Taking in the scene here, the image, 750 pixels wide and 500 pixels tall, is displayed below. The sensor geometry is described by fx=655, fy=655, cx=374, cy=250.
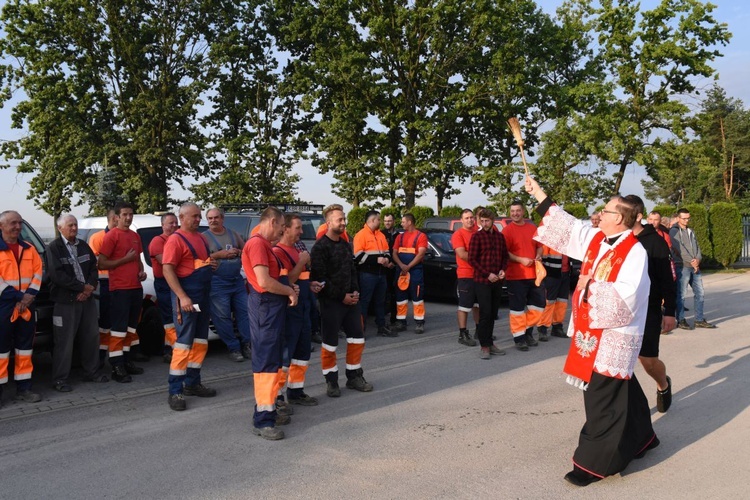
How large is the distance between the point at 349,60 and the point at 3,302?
953 inches

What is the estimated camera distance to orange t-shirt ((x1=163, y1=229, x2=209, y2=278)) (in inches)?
247

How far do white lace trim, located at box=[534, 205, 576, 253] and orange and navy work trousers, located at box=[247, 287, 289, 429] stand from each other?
225 cm

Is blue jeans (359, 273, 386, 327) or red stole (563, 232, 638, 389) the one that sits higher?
red stole (563, 232, 638, 389)

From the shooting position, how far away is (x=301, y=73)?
30.2m

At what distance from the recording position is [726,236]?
2289 centimetres

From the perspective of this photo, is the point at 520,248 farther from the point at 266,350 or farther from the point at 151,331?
the point at 151,331

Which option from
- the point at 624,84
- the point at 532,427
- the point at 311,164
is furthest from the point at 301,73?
the point at 532,427

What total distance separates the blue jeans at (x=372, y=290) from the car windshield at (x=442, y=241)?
164 inches

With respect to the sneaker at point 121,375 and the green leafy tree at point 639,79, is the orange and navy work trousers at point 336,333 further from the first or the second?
the green leafy tree at point 639,79

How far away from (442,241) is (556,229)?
9.03 m

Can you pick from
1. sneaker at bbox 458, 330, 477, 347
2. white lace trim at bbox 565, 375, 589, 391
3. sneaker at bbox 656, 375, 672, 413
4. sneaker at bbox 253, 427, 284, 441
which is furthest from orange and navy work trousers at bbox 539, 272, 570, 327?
sneaker at bbox 253, 427, 284, 441

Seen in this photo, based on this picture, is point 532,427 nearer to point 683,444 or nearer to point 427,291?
point 683,444

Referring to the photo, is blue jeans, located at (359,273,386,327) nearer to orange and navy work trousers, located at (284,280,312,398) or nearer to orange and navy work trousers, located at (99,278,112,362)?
orange and navy work trousers, located at (284,280,312,398)

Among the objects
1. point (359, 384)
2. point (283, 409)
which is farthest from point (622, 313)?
point (359, 384)
